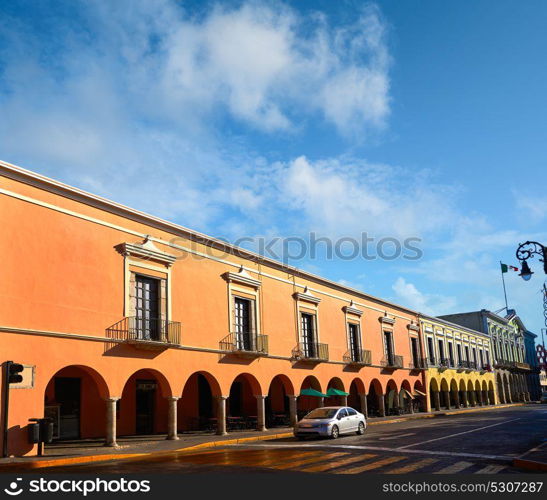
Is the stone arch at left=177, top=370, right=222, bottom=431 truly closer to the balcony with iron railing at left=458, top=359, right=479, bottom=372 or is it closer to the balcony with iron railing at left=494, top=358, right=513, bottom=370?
the balcony with iron railing at left=458, top=359, right=479, bottom=372

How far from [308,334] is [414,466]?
1852cm

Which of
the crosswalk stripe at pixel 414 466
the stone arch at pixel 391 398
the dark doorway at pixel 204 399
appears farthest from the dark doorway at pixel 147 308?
the stone arch at pixel 391 398

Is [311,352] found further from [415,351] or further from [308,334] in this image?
[415,351]

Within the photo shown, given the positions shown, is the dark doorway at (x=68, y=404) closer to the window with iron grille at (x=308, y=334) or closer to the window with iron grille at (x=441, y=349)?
the window with iron grille at (x=308, y=334)

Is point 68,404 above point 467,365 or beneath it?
beneath

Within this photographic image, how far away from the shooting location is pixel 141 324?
20.1m

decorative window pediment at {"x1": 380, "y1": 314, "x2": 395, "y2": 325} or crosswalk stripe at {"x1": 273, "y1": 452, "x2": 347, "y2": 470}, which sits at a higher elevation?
decorative window pediment at {"x1": 380, "y1": 314, "x2": 395, "y2": 325}

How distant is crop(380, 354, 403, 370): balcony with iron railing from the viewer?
37.8 meters

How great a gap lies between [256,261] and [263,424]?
7.21 metres

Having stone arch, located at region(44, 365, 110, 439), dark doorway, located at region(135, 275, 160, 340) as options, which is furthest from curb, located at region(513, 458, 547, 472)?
stone arch, located at region(44, 365, 110, 439)

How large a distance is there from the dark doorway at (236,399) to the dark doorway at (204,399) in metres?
1.45

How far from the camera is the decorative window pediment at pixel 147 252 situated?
1962cm

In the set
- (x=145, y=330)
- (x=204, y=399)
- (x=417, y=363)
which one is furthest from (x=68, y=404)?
(x=417, y=363)

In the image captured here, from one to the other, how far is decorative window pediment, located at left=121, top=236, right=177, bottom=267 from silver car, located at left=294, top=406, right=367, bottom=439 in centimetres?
762
